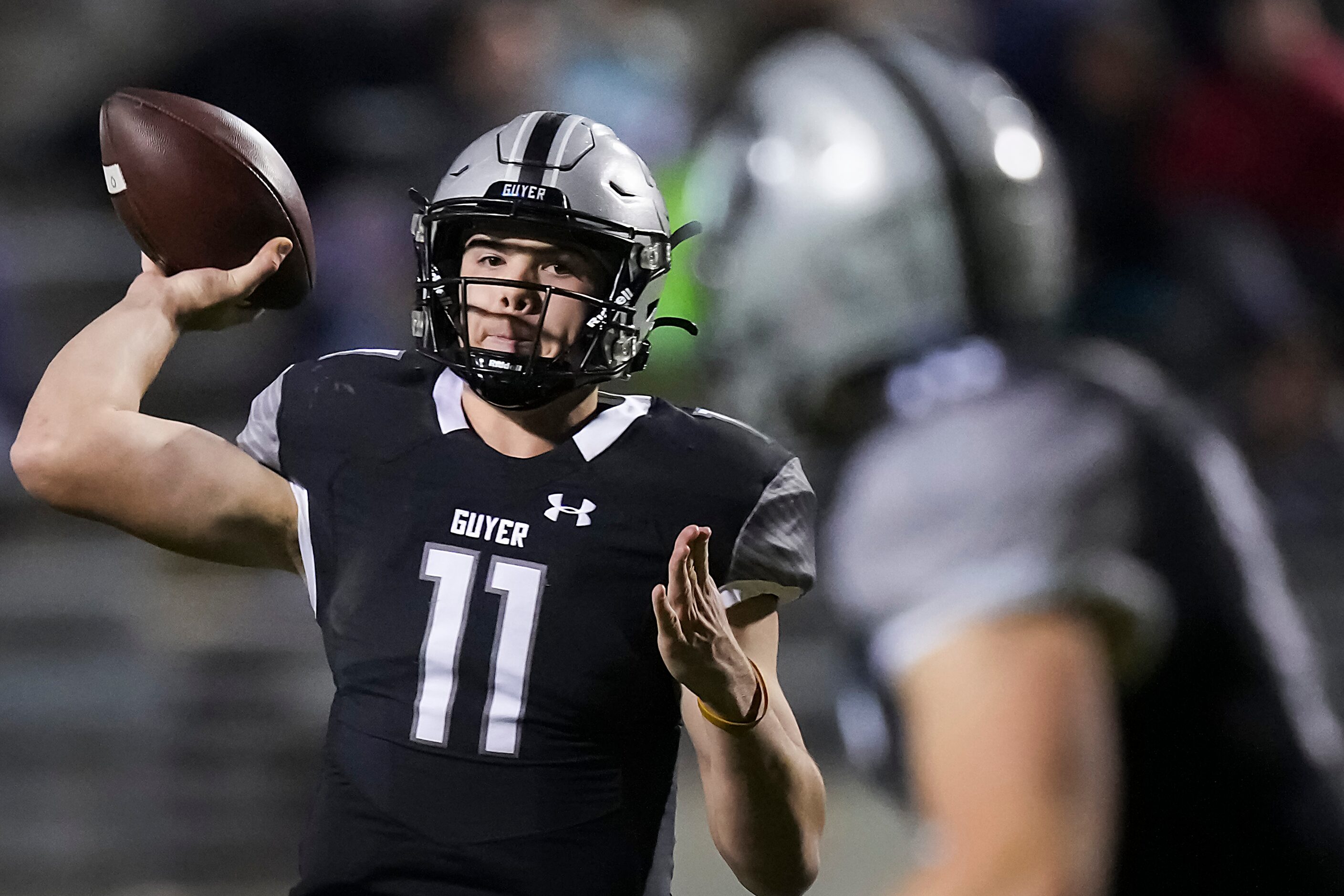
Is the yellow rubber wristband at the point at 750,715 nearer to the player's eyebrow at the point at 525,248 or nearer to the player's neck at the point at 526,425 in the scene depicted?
the player's neck at the point at 526,425

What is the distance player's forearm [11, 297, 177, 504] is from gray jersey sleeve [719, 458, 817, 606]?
724 millimetres

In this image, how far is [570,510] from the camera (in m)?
2.00

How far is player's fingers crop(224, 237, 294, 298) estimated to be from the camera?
85.2 inches

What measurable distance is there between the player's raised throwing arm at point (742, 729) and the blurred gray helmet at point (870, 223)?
70 cm

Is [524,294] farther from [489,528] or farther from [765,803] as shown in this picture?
[765,803]

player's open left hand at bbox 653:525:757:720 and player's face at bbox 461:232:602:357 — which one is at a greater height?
player's face at bbox 461:232:602:357

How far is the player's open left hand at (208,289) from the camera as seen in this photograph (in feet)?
7.09

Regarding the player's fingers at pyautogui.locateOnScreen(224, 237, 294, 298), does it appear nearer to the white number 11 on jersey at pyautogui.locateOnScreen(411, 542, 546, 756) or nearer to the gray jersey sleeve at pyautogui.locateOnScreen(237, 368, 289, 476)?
the gray jersey sleeve at pyautogui.locateOnScreen(237, 368, 289, 476)

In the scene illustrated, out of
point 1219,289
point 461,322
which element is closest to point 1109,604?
point 461,322

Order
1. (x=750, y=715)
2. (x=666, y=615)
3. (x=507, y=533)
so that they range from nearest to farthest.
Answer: (x=666, y=615)
(x=750, y=715)
(x=507, y=533)

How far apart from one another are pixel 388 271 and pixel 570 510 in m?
3.20

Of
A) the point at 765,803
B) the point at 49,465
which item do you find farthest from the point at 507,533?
the point at 49,465

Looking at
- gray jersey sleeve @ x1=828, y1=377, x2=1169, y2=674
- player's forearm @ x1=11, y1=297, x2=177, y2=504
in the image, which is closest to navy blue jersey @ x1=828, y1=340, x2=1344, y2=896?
gray jersey sleeve @ x1=828, y1=377, x2=1169, y2=674

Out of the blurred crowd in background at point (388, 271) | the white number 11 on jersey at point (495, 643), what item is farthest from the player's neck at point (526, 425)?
the blurred crowd in background at point (388, 271)
